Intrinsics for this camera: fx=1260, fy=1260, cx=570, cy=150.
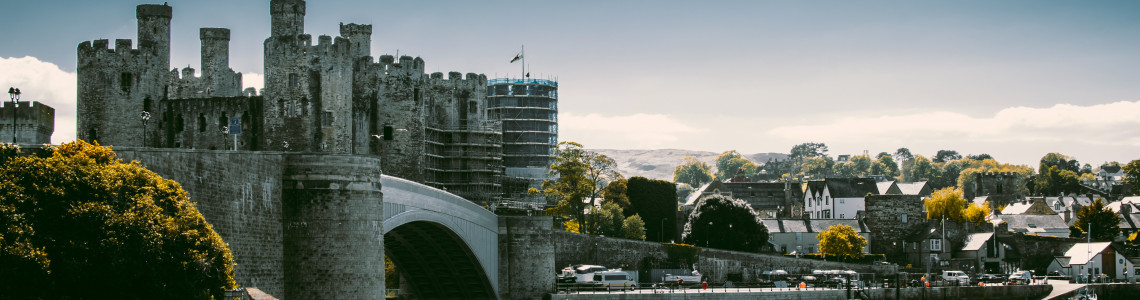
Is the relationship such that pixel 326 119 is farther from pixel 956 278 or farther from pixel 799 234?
pixel 799 234

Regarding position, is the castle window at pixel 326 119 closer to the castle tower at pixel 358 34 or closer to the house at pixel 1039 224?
the castle tower at pixel 358 34

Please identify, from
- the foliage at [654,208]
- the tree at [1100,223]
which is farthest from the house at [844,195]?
the foliage at [654,208]

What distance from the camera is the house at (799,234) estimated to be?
93.6m

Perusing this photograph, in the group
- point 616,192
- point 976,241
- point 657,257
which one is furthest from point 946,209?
point 657,257

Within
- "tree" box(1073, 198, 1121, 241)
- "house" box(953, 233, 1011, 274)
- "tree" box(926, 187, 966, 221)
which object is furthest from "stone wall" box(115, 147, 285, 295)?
"tree" box(1073, 198, 1121, 241)

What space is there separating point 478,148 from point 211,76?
71.7ft

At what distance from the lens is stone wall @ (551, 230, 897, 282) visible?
232 feet

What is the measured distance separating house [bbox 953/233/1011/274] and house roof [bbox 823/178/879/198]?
64.4 ft

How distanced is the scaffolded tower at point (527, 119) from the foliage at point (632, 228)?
20410 mm

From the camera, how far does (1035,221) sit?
111062 millimetres

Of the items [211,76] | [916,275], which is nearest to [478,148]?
[211,76]

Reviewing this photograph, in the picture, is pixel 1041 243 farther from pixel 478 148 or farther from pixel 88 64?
pixel 88 64

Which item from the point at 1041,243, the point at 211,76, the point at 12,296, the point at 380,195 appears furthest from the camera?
the point at 1041,243

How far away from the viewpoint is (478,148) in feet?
279
